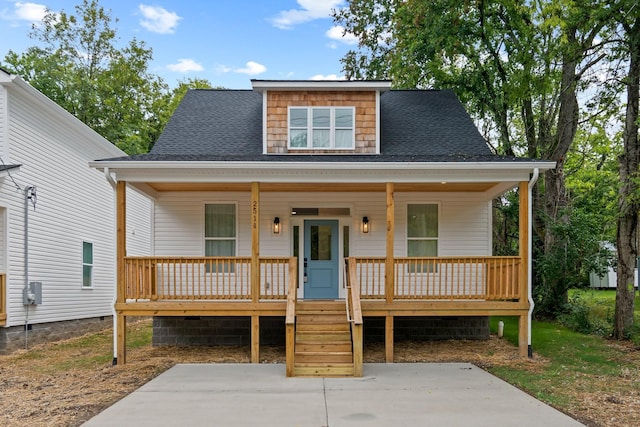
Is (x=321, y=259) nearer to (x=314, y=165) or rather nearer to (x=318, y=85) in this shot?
(x=314, y=165)

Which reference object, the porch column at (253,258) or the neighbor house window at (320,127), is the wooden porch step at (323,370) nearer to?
the porch column at (253,258)

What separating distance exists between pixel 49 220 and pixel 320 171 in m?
7.16

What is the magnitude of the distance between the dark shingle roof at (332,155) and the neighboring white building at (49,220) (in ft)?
8.71

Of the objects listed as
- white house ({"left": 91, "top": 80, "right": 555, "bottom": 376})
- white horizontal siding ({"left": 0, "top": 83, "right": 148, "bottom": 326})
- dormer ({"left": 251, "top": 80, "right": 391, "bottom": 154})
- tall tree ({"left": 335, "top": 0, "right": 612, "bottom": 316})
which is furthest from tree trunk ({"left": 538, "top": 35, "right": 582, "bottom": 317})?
white horizontal siding ({"left": 0, "top": 83, "right": 148, "bottom": 326})

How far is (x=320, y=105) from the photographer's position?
12031mm

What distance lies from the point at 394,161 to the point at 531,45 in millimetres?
7000

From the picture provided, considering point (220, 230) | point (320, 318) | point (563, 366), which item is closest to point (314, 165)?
point (320, 318)

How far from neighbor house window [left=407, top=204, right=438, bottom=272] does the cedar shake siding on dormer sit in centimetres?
174

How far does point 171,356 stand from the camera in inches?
416

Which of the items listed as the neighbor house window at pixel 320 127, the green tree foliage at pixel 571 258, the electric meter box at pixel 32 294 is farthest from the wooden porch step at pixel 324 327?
the green tree foliage at pixel 571 258

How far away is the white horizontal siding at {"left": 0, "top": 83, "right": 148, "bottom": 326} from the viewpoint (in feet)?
37.4

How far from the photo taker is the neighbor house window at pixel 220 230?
1205 cm

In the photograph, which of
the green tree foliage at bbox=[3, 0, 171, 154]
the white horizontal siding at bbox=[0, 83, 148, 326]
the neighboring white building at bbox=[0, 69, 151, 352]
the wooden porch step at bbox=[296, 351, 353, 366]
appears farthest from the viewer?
the green tree foliage at bbox=[3, 0, 171, 154]

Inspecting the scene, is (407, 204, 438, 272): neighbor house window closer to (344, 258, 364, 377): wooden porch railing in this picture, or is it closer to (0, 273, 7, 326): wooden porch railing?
(344, 258, 364, 377): wooden porch railing
